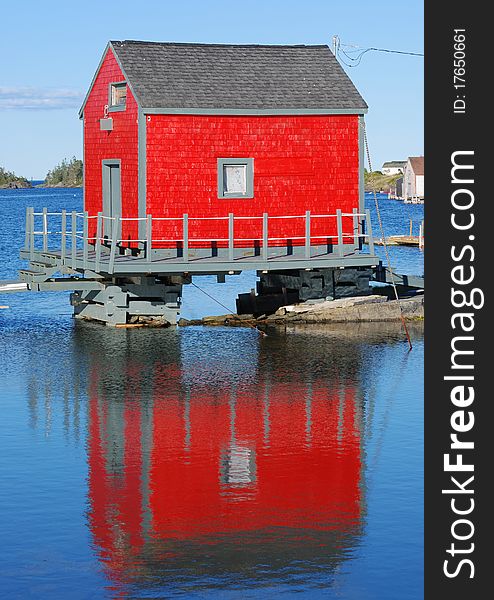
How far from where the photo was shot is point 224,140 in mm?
31812

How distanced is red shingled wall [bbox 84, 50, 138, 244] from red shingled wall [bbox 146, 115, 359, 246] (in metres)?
0.83

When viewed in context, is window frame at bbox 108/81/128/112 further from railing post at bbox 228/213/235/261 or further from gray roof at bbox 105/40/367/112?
railing post at bbox 228/213/235/261

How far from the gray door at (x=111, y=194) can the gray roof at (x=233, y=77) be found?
2.41 m

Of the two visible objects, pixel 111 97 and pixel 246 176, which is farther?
pixel 111 97

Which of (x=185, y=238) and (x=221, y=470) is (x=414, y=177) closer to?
(x=185, y=238)

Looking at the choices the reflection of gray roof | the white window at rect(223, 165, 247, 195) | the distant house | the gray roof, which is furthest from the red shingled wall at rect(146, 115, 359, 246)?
the reflection of gray roof

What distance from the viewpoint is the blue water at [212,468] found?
45.8 ft

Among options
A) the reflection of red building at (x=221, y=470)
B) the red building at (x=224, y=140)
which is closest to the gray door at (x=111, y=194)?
the red building at (x=224, y=140)

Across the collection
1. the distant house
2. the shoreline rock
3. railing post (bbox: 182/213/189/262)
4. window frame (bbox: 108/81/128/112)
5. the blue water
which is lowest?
the blue water

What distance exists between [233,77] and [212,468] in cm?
1655

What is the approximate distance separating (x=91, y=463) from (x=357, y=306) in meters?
15.6

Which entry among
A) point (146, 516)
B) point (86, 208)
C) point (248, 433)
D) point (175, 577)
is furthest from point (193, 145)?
point (175, 577)

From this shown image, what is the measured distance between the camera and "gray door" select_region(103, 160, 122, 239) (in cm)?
3319

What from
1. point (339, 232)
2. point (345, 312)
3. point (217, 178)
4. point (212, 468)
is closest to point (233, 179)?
point (217, 178)
